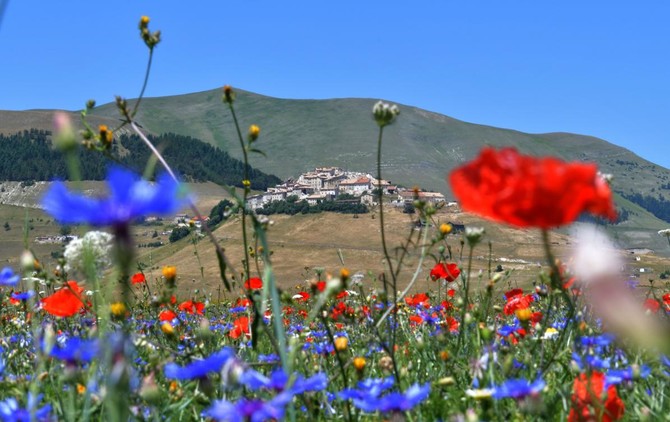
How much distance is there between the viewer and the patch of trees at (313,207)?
5846 inches

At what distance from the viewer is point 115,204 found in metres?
1.11

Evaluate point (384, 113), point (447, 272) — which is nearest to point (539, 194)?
point (384, 113)

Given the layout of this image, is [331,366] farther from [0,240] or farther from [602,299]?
[0,240]

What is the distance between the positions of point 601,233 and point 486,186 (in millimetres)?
418

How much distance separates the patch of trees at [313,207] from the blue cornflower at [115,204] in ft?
478

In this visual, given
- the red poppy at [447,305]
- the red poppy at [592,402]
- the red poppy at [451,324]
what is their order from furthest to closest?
1. the red poppy at [447,305]
2. the red poppy at [451,324]
3. the red poppy at [592,402]

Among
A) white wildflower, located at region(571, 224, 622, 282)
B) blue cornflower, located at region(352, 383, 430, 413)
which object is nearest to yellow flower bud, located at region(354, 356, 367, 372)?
blue cornflower, located at region(352, 383, 430, 413)

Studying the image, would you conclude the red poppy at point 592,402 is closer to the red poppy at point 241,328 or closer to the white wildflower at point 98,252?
the white wildflower at point 98,252

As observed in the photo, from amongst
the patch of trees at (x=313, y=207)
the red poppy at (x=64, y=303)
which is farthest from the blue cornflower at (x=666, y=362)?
the patch of trees at (x=313, y=207)

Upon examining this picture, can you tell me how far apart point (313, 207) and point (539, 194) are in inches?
5989

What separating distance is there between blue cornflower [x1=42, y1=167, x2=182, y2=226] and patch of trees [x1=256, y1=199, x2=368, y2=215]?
14558 centimetres

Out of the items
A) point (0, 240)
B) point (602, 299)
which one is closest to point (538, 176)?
point (602, 299)

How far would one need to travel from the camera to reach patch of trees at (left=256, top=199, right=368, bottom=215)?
5846 inches

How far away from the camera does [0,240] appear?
6762 inches
